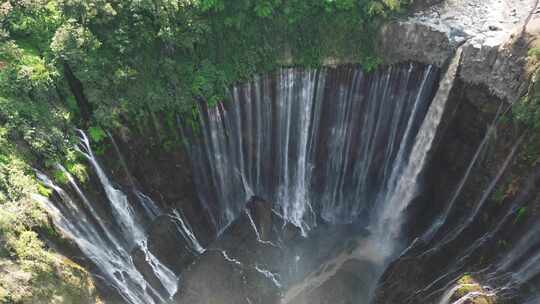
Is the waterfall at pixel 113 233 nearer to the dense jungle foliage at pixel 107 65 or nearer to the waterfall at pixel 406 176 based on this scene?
the dense jungle foliage at pixel 107 65

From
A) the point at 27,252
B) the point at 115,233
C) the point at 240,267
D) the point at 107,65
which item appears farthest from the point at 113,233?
the point at 107,65

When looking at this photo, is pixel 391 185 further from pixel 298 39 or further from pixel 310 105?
pixel 298 39

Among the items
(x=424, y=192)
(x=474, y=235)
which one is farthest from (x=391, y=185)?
(x=474, y=235)

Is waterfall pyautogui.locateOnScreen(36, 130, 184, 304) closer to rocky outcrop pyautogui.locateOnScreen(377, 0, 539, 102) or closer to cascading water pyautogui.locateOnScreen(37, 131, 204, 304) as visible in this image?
cascading water pyautogui.locateOnScreen(37, 131, 204, 304)

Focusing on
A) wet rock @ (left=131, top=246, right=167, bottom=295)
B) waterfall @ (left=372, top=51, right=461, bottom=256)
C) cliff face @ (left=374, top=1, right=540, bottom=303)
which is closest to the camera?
cliff face @ (left=374, top=1, right=540, bottom=303)

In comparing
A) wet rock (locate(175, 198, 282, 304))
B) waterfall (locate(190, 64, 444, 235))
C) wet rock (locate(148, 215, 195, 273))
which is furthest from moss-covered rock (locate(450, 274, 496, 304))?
wet rock (locate(148, 215, 195, 273))

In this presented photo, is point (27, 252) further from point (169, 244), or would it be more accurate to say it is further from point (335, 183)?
point (335, 183)
